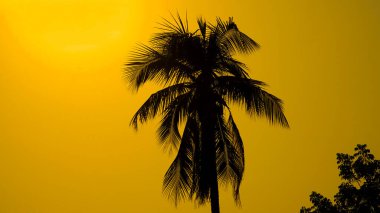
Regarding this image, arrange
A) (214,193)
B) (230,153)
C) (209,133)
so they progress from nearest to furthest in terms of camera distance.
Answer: (214,193)
(209,133)
(230,153)

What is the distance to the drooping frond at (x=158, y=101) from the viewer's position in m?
12.1

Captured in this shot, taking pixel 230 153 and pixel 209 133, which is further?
pixel 230 153

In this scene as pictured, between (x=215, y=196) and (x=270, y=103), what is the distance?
3115 mm

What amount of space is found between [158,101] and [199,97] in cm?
137

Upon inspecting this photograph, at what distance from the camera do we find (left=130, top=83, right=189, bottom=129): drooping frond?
1212cm

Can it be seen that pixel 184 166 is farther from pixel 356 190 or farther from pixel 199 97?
pixel 356 190

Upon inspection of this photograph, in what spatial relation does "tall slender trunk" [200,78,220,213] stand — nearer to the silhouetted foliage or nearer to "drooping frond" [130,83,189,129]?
"drooping frond" [130,83,189,129]

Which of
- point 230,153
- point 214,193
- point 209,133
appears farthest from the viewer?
point 230,153

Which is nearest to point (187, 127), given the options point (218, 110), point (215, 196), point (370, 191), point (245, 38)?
point (218, 110)

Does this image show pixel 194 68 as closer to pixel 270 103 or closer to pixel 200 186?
pixel 270 103

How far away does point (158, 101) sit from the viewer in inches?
481

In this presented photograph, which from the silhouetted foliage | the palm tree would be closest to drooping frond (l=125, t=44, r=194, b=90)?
the palm tree

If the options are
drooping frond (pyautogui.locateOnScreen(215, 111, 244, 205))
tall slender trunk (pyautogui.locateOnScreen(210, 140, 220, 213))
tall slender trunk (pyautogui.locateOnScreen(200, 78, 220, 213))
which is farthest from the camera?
drooping frond (pyautogui.locateOnScreen(215, 111, 244, 205))

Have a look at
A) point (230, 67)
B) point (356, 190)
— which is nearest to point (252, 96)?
point (230, 67)
